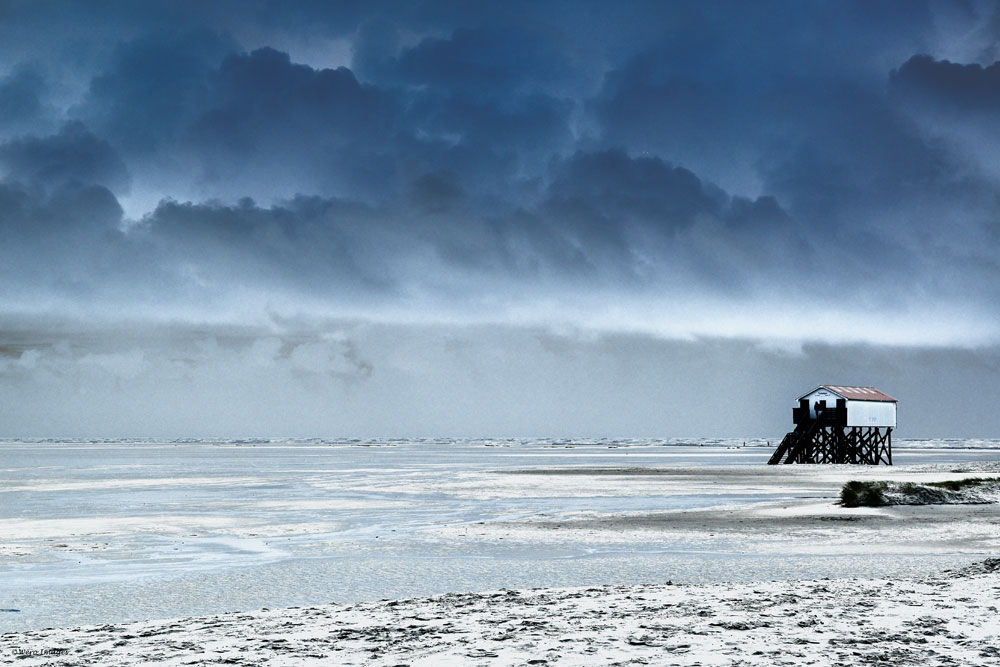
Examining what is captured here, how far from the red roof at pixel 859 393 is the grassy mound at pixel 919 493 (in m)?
47.1

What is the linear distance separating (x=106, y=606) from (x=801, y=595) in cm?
882

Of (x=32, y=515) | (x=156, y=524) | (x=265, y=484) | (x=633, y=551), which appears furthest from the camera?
(x=265, y=484)

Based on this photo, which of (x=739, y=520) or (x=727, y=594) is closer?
(x=727, y=594)

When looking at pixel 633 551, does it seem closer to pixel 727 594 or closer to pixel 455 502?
pixel 727 594

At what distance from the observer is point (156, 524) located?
2273 centimetres

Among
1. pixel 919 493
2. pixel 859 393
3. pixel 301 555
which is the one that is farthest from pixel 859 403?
pixel 301 555

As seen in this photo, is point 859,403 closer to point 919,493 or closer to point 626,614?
point 919,493

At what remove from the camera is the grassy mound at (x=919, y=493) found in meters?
27.2

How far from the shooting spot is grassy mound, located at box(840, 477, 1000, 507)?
89.2 ft

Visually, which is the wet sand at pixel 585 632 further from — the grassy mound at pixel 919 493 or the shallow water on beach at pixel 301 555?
the grassy mound at pixel 919 493

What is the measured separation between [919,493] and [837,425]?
49.2m

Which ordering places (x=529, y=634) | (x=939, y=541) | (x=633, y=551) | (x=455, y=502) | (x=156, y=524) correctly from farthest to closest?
1. (x=455, y=502)
2. (x=156, y=524)
3. (x=939, y=541)
4. (x=633, y=551)
5. (x=529, y=634)

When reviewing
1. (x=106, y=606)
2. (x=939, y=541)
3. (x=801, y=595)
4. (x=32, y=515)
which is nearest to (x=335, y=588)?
(x=106, y=606)

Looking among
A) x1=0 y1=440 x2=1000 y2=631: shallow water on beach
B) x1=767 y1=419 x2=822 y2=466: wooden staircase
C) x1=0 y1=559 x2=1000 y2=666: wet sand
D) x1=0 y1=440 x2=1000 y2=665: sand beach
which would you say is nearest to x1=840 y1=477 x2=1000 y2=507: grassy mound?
x1=0 y1=440 x2=1000 y2=631: shallow water on beach
